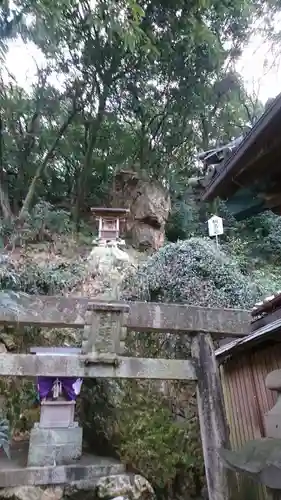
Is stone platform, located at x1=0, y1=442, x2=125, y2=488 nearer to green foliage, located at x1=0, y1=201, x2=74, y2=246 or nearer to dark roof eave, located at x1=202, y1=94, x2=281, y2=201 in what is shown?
dark roof eave, located at x1=202, y1=94, x2=281, y2=201

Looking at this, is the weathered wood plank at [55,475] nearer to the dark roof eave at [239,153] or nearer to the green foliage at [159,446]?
the green foliage at [159,446]

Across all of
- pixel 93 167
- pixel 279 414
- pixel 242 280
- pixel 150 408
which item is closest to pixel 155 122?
pixel 93 167

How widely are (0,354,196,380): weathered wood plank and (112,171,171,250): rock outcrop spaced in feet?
28.3

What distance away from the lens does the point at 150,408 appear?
6.87 metres

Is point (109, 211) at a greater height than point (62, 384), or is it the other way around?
point (109, 211)

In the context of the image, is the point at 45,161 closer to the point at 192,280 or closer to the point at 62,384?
the point at 192,280

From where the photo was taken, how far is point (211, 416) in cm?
442

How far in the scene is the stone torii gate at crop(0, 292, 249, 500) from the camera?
168 inches

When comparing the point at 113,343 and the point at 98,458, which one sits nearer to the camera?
the point at 113,343

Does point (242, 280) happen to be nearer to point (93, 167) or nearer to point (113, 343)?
point (113, 343)

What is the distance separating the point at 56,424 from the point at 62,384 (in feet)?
2.06

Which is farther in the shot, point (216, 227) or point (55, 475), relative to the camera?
point (216, 227)

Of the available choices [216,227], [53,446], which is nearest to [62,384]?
[53,446]

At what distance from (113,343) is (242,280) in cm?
507
